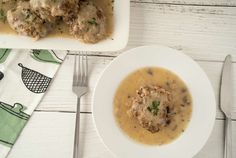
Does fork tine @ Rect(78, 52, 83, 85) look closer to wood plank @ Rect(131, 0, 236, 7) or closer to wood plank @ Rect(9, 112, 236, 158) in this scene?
wood plank @ Rect(9, 112, 236, 158)

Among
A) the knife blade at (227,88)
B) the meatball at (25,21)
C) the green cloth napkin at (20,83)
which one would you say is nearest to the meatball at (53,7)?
the meatball at (25,21)

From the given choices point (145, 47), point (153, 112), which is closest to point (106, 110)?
point (153, 112)

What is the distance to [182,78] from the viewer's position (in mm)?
1653

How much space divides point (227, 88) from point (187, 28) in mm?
330

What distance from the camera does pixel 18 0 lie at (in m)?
1.73

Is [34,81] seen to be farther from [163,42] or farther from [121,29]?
[163,42]

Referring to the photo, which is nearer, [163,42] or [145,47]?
[145,47]

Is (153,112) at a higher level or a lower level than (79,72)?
lower

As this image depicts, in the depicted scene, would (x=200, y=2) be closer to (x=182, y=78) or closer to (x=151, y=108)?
(x=182, y=78)

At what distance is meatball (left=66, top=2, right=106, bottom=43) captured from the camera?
167 cm

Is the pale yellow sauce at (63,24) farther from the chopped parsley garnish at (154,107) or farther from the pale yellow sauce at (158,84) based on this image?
the chopped parsley garnish at (154,107)

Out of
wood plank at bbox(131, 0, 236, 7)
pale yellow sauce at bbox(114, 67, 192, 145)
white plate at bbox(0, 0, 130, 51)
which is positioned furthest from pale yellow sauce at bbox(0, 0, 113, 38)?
pale yellow sauce at bbox(114, 67, 192, 145)

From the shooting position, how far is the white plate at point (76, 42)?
1688 mm

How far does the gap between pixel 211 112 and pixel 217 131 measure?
14 cm
